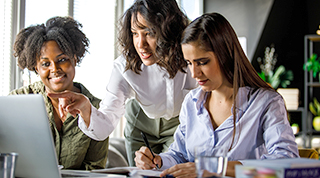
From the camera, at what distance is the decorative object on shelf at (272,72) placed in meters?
5.18

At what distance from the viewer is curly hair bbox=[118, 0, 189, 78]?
1763mm

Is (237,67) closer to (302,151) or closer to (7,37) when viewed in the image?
(302,151)

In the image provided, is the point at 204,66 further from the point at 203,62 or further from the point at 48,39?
the point at 48,39

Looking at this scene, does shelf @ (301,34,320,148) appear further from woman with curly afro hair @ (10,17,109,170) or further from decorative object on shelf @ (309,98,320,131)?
woman with curly afro hair @ (10,17,109,170)

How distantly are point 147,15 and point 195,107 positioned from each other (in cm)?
54

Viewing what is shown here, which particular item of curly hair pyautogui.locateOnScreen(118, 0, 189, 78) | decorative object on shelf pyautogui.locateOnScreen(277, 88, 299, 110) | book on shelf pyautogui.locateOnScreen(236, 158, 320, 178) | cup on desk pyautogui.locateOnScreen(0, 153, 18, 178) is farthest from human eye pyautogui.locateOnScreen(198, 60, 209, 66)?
decorative object on shelf pyautogui.locateOnScreen(277, 88, 299, 110)

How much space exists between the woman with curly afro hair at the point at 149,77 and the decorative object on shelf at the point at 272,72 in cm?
335

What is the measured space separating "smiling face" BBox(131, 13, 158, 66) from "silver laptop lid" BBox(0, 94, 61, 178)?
2.84 ft

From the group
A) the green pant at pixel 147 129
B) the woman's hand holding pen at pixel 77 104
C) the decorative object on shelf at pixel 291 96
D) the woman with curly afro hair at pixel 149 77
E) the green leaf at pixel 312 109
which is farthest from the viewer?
the green leaf at pixel 312 109

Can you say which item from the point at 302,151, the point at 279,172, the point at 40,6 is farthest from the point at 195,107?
the point at 40,6

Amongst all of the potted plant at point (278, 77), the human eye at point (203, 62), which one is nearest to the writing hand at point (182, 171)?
the human eye at point (203, 62)

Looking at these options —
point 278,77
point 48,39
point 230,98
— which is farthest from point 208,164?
point 278,77

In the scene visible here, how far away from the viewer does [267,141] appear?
4.28 feet

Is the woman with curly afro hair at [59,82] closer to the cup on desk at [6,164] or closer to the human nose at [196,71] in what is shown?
the human nose at [196,71]
